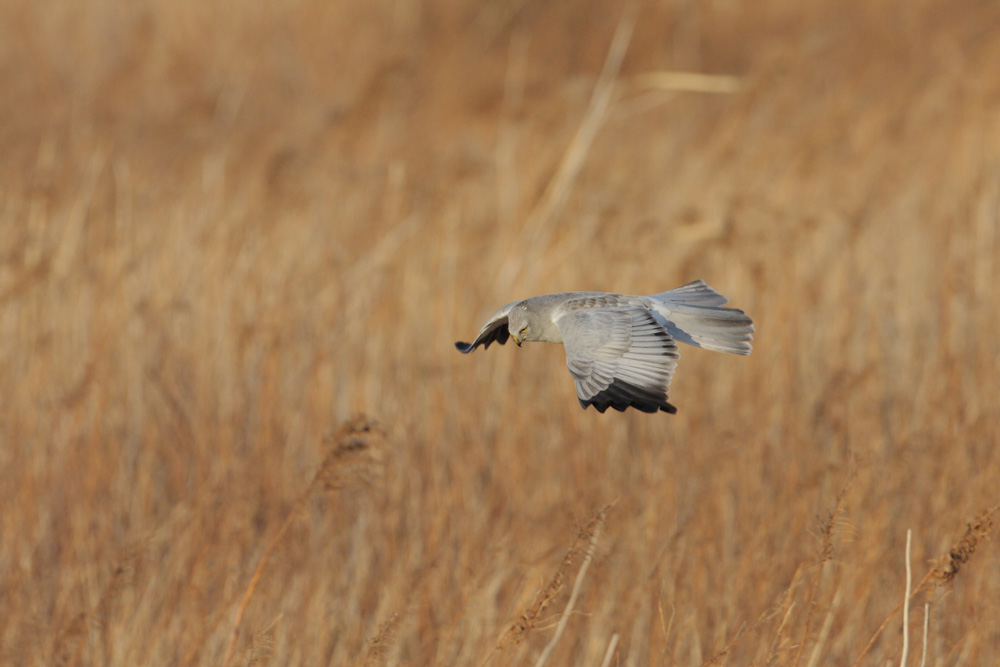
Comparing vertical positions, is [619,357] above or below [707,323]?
below

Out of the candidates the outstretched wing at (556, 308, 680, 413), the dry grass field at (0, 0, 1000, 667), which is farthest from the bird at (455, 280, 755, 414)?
the dry grass field at (0, 0, 1000, 667)

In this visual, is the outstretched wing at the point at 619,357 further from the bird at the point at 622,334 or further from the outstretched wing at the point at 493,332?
the outstretched wing at the point at 493,332

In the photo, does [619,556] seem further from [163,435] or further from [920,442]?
[163,435]

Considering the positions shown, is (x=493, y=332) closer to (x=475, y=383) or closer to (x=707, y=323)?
(x=707, y=323)

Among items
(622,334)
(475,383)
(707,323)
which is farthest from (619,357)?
(475,383)

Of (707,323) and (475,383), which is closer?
(707,323)

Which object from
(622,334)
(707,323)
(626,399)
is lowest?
(626,399)

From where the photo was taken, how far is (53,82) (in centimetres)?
539

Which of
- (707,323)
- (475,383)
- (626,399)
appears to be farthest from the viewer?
(475,383)

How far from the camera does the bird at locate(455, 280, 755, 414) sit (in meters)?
1.44

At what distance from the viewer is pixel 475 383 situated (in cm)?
329

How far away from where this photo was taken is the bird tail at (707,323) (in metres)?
1.80

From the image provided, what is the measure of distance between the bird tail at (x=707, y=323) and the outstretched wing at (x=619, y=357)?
174mm

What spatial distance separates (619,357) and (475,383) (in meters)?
1.80
